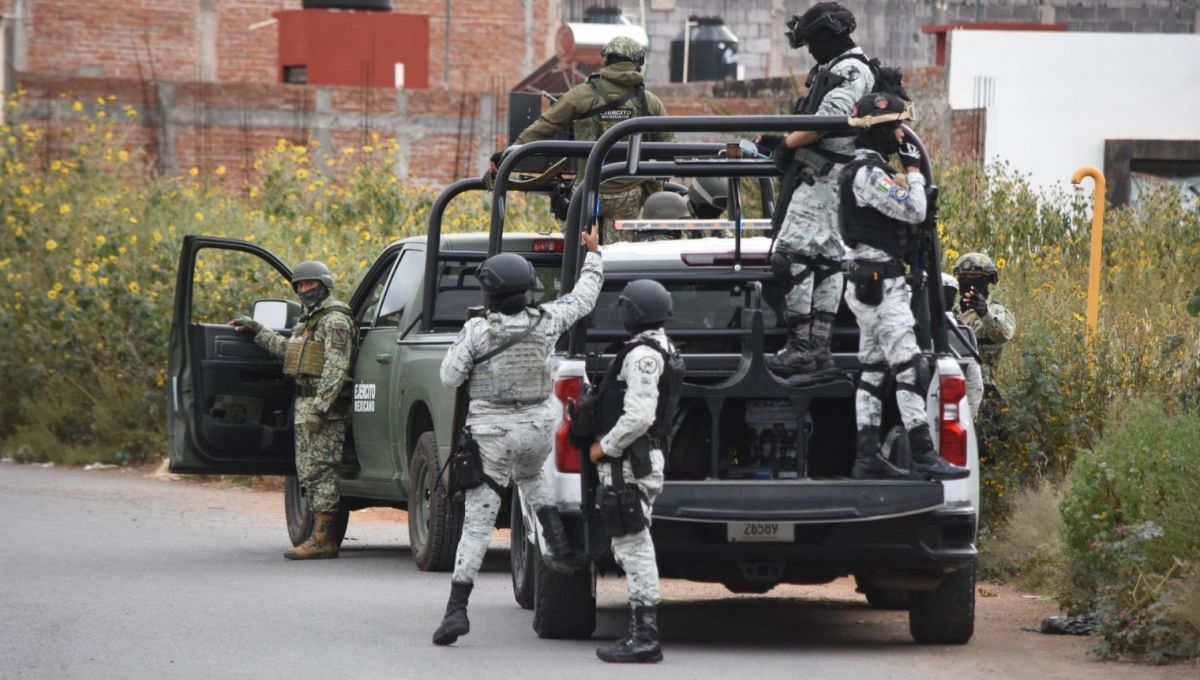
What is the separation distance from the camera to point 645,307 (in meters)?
8.09

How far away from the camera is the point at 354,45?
38.9 meters

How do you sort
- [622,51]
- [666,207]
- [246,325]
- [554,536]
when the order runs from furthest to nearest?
[246,325], [622,51], [666,207], [554,536]

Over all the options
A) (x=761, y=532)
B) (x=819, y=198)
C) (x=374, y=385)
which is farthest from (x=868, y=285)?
(x=374, y=385)

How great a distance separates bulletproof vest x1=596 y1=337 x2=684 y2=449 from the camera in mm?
8055

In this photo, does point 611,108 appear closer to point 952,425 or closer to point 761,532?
point 952,425

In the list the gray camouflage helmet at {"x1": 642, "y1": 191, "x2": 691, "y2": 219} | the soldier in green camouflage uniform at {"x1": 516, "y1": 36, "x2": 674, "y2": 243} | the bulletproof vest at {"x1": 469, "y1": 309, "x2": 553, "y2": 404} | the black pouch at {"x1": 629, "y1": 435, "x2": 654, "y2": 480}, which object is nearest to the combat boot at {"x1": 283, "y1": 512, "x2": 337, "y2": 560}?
the soldier in green camouflage uniform at {"x1": 516, "y1": 36, "x2": 674, "y2": 243}

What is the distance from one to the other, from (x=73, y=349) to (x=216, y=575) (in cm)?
1034

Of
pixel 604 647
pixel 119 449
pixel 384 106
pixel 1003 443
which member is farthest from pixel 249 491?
pixel 384 106

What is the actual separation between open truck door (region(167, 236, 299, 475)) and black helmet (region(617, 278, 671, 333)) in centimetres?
480

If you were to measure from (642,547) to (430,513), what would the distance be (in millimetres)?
3436

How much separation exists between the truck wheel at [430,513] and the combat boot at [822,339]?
9.58ft

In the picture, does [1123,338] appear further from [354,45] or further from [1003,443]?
[354,45]

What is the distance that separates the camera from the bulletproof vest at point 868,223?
8.72m

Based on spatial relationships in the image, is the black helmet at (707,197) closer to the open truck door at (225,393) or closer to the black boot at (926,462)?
the open truck door at (225,393)
